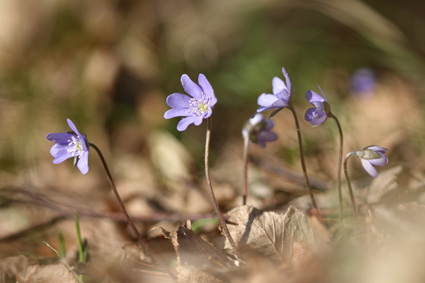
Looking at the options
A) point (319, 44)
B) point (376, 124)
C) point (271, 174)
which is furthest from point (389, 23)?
point (271, 174)

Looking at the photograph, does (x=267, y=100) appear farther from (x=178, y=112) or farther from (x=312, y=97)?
(x=178, y=112)

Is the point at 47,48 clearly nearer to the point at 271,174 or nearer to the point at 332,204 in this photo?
the point at 271,174

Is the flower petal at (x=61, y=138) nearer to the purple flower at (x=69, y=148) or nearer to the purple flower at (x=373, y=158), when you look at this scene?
the purple flower at (x=69, y=148)

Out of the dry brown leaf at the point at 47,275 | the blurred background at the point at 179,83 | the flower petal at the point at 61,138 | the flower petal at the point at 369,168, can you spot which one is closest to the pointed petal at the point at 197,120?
the flower petal at the point at 61,138

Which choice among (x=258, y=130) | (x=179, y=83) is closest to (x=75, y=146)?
(x=258, y=130)

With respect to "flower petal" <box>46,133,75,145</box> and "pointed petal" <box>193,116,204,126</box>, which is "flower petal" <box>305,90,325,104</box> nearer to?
"pointed petal" <box>193,116,204,126</box>
